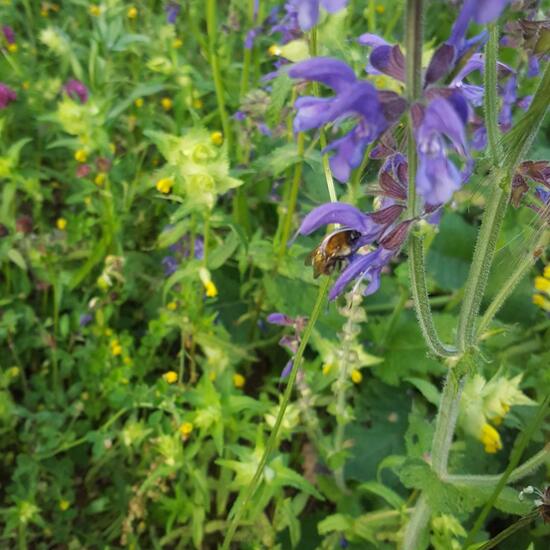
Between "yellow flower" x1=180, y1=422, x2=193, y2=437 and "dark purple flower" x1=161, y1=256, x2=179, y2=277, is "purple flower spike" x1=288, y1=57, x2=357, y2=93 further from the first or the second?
"dark purple flower" x1=161, y1=256, x2=179, y2=277

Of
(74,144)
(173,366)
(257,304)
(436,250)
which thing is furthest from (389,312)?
(74,144)

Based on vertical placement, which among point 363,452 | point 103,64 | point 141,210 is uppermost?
point 103,64

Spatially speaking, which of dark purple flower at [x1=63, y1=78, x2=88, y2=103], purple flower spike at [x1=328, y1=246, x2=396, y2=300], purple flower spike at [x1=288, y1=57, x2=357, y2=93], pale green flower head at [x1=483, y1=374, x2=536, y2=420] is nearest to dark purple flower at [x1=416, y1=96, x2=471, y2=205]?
purple flower spike at [x1=288, y1=57, x2=357, y2=93]

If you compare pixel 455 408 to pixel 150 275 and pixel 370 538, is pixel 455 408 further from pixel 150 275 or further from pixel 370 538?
pixel 150 275

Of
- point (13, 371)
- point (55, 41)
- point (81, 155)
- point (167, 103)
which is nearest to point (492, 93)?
point (81, 155)

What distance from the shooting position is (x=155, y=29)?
315cm

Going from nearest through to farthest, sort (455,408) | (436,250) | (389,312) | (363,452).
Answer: (455,408)
(363,452)
(389,312)
(436,250)

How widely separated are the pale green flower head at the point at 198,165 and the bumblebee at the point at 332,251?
2.20 ft

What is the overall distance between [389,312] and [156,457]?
48.9 inches

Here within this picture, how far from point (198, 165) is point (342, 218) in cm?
73

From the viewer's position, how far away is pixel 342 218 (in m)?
1.29

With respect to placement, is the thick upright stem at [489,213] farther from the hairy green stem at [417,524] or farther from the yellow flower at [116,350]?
the yellow flower at [116,350]

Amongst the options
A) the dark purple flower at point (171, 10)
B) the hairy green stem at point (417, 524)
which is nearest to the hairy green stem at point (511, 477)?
the hairy green stem at point (417, 524)

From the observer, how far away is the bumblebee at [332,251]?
125 centimetres
